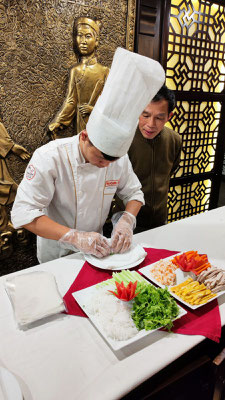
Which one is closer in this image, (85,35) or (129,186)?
(129,186)

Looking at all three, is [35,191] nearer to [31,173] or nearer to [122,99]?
[31,173]

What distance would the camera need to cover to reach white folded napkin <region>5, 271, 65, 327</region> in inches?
42.8

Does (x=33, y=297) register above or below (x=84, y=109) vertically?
below

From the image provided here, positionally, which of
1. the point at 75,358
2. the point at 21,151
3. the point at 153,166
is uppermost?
the point at 21,151

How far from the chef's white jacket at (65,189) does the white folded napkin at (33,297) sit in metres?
0.41

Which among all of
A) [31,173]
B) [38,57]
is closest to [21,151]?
[38,57]

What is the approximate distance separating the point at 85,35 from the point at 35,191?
A: 1.78 m

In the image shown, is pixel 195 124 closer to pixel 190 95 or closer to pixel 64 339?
pixel 190 95

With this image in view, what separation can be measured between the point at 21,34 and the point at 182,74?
2.07 m

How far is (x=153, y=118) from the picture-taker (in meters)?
2.22

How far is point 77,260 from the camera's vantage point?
1561mm

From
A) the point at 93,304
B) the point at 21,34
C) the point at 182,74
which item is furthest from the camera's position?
the point at 182,74

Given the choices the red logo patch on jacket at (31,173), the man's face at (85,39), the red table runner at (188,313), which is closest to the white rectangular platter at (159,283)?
the red table runner at (188,313)

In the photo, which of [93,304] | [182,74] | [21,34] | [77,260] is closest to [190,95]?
[182,74]
